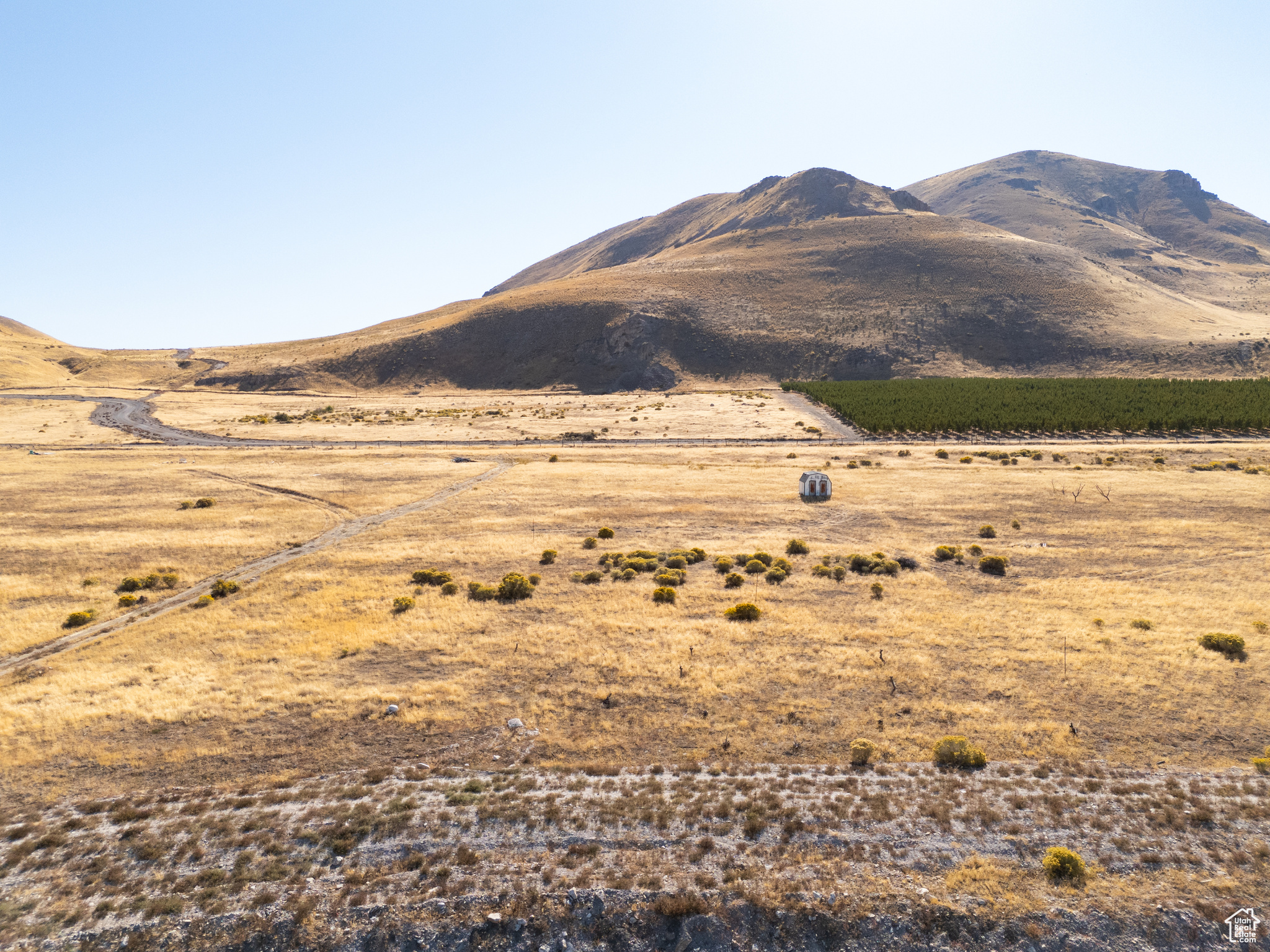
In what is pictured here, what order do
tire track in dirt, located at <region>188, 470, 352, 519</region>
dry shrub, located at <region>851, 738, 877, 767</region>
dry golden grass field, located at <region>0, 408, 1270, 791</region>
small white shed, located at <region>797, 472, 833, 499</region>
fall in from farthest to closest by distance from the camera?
small white shed, located at <region>797, 472, 833, 499</region>, tire track in dirt, located at <region>188, 470, 352, 519</region>, dry golden grass field, located at <region>0, 408, 1270, 791</region>, dry shrub, located at <region>851, 738, 877, 767</region>

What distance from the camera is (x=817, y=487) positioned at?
4678cm

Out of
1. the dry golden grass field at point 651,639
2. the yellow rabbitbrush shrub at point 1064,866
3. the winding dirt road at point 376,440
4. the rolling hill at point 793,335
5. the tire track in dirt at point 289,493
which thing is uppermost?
the rolling hill at point 793,335

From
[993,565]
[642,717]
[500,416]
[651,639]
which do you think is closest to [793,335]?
[500,416]

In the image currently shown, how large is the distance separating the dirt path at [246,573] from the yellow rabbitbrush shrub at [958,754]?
32.3 metres

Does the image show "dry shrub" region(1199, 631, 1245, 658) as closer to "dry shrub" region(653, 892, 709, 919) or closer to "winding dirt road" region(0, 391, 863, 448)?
"dry shrub" region(653, 892, 709, 919)

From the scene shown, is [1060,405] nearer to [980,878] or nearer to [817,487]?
[817,487]

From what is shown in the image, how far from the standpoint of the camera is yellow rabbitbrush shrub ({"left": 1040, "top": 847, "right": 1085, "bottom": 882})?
12.4 meters

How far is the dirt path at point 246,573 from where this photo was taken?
79.9ft

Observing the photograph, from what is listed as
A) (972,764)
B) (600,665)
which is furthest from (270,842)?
(972,764)

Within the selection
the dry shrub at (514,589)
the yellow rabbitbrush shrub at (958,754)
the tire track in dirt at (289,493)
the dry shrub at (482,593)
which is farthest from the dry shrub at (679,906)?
the tire track in dirt at (289,493)

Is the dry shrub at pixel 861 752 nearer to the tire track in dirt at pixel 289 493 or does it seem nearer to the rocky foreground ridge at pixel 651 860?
the rocky foreground ridge at pixel 651 860

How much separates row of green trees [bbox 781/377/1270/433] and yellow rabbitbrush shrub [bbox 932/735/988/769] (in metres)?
66.6

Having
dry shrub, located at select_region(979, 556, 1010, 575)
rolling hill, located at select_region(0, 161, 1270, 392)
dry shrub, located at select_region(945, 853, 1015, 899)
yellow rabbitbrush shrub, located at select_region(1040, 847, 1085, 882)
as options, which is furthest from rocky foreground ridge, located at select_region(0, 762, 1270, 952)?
rolling hill, located at select_region(0, 161, 1270, 392)

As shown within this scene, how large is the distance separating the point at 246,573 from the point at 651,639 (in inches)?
954
